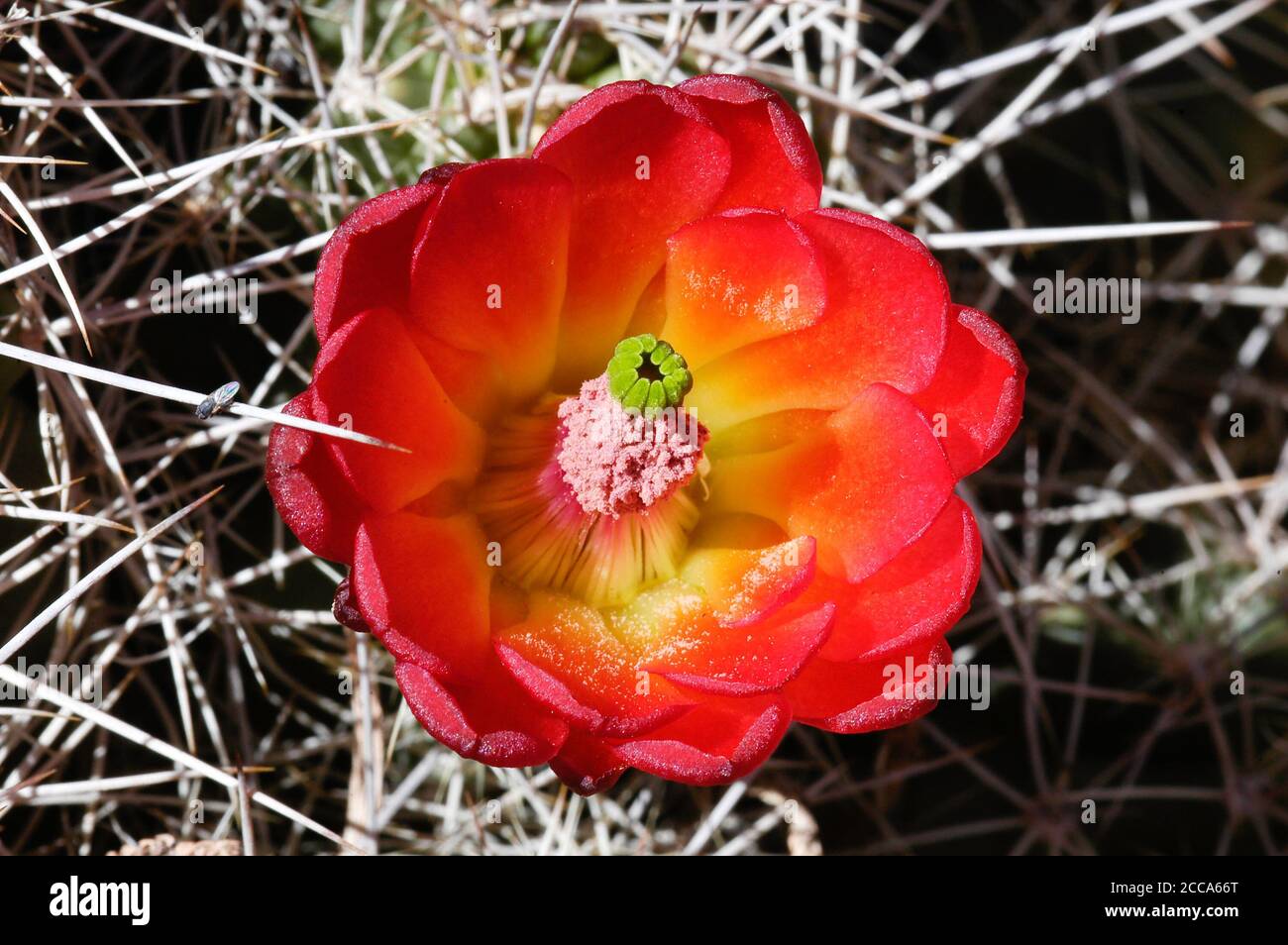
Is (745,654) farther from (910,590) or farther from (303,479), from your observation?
(303,479)

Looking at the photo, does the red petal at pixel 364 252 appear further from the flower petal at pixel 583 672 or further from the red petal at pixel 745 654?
the red petal at pixel 745 654

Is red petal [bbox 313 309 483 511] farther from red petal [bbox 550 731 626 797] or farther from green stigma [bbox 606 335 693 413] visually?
red petal [bbox 550 731 626 797]

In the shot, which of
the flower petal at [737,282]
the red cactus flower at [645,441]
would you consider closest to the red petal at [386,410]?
the red cactus flower at [645,441]

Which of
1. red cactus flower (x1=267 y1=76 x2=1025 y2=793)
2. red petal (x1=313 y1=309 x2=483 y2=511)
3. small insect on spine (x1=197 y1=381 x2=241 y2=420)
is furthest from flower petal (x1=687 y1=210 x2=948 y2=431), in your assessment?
small insect on spine (x1=197 y1=381 x2=241 y2=420)

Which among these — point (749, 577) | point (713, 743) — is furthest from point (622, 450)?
point (713, 743)

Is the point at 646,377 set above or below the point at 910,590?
above
